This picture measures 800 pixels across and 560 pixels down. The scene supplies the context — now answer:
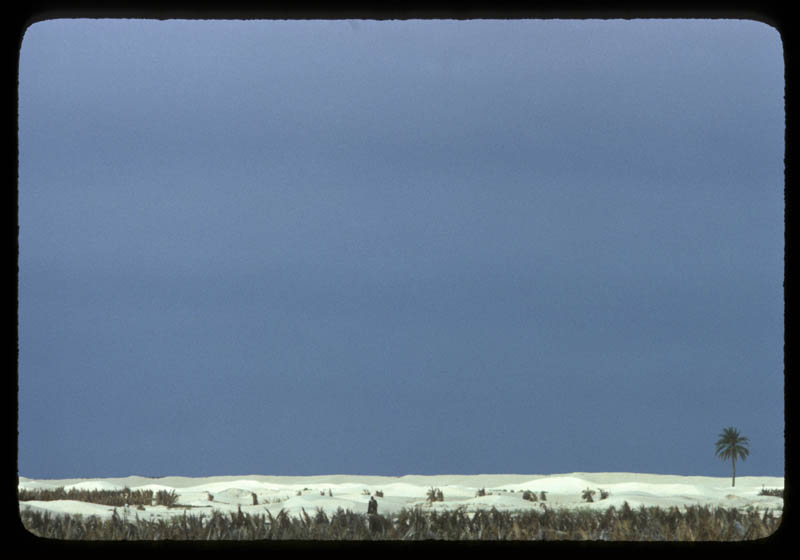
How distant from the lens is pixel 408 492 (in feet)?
24.9

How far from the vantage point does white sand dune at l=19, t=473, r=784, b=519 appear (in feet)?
19.0

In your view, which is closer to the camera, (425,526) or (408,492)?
(425,526)

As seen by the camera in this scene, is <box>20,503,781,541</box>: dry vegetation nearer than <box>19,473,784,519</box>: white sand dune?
Yes

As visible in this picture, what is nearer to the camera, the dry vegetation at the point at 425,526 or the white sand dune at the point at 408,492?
the dry vegetation at the point at 425,526

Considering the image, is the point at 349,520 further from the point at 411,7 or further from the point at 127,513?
the point at 411,7

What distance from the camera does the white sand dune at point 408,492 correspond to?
19.0ft
